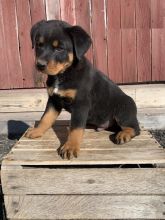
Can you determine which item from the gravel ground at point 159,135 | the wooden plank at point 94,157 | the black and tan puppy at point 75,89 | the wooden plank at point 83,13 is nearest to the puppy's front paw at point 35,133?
the black and tan puppy at point 75,89

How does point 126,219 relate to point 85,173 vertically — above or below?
below

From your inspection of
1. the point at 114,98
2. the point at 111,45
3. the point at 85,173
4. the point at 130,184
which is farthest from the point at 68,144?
the point at 111,45

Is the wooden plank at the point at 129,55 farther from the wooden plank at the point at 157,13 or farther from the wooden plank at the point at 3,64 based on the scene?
the wooden plank at the point at 3,64

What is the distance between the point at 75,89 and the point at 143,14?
2.55 meters

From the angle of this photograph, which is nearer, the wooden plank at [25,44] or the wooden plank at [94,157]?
the wooden plank at [94,157]

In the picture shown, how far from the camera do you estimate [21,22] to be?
5535 millimetres

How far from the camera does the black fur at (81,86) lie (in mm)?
3215

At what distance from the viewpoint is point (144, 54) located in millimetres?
5598

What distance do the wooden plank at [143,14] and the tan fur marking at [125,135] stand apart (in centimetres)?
237

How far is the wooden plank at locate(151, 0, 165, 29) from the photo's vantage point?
17.7 ft

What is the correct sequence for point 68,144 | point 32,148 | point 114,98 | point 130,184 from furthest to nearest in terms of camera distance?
1. point 114,98
2. point 32,148
3. point 68,144
4. point 130,184

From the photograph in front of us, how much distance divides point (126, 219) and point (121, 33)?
3.17m

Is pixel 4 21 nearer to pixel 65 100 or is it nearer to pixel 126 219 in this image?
pixel 65 100

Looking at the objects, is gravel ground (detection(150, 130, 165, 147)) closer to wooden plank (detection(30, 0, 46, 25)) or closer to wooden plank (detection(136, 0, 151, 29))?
wooden plank (detection(136, 0, 151, 29))
